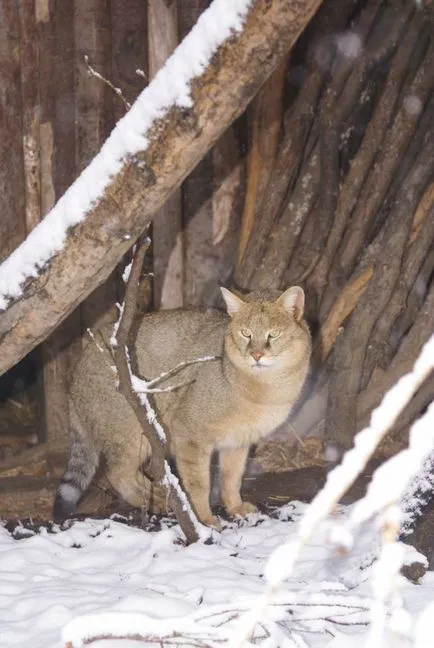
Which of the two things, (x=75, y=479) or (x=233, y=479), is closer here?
(x=75, y=479)

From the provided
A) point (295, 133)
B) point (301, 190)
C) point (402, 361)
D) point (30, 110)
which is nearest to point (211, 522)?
point (402, 361)

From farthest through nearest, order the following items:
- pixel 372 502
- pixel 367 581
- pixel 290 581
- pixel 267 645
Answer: pixel 290 581 → pixel 367 581 → pixel 267 645 → pixel 372 502

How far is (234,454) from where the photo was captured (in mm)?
5809

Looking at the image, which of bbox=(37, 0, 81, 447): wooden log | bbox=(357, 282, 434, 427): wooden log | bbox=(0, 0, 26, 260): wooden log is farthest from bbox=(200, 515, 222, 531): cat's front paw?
bbox=(37, 0, 81, 447): wooden log

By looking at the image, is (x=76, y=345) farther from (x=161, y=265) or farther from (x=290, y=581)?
(x=290, y=581)

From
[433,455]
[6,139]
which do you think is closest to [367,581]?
[433,455]

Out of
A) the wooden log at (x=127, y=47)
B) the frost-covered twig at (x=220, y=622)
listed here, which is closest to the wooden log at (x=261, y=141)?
the wooden log at (x=127, y=47)

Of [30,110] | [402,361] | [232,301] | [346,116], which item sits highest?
[346,116]

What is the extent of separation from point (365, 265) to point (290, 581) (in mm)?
2564

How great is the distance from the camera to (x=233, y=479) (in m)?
5.80

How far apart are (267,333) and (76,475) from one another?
1.38 m

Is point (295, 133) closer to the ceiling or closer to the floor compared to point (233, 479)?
closer to the ceiling

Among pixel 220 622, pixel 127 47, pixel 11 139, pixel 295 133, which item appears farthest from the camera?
pixel 295 133

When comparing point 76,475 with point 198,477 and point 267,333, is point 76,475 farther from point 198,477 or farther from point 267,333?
point 267,333
